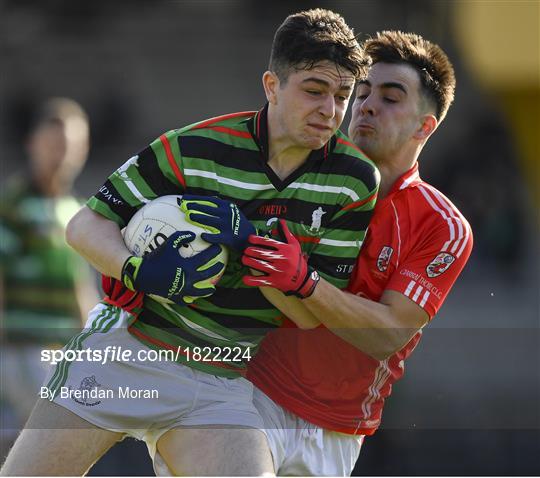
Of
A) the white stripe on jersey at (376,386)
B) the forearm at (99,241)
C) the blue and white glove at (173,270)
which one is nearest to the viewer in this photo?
the blue and white glove at (173,270)

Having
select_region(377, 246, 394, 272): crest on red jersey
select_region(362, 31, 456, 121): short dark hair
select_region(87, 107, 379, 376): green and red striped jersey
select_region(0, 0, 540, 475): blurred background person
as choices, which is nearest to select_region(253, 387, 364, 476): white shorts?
select_region(87, 107, 379, 376): green and red striped jersey

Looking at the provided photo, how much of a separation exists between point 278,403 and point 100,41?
40.3 ft

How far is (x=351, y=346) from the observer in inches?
164

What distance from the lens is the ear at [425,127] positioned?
441 cm

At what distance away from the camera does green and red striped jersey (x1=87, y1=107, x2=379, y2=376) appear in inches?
151

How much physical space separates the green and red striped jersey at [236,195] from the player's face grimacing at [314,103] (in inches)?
4.0

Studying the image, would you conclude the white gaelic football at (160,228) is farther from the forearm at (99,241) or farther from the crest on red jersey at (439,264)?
the crest on red jersey at (439,264)

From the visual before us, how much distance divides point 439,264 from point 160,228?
3.63ft

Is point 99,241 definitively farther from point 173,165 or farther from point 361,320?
point 361,320

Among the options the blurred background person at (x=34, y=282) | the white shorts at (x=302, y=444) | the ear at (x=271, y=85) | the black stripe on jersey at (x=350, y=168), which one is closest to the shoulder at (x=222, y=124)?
the ear at (x=271, y=85)

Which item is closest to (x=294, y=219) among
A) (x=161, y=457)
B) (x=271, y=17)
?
(x=161, y=457)

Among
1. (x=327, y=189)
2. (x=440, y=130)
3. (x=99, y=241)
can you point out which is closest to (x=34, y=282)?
(x=99, y=241)

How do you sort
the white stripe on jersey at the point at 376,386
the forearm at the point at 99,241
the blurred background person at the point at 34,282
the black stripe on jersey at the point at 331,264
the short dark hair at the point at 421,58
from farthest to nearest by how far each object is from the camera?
the blurred background person at the point at 34,282 < the short dark hair at the point at 421,58 < the white stripe on jersey at the point at 376,386 < the black stripe on jersey at the point at 331,264 < the forearm at the point at 99,241

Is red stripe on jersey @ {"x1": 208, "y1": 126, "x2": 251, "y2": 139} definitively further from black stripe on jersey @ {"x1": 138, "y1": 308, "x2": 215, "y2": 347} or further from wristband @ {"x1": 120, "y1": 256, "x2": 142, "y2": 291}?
black stripe on jersey @ {"x1": 138, "y1": 308, "x2": 215, "y2": 347}
